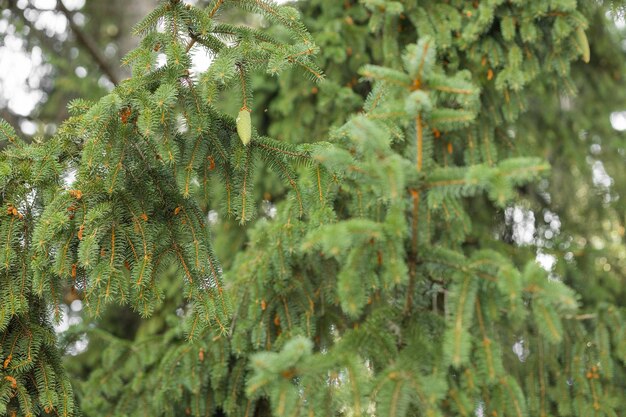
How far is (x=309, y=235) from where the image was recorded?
5.95 feet

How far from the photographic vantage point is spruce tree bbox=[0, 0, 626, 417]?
178 cm

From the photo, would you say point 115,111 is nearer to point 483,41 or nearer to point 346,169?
point 346,169

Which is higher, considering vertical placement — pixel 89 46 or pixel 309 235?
pixel 89 46

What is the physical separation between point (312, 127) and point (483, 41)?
1.24 meters

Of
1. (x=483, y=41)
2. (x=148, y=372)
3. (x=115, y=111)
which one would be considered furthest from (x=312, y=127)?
(x=115, y=111)

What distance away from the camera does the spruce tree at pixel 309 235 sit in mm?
1784

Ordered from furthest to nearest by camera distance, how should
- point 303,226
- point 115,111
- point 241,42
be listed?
point 303,226 → point 241,42 → point 115,111

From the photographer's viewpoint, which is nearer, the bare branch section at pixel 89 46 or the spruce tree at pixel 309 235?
the spruce tree at pixel 309 235

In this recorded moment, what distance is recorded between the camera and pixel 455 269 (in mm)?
1877

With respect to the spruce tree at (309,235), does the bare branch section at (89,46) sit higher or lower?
higher

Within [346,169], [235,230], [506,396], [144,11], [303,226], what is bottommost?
[506,396]

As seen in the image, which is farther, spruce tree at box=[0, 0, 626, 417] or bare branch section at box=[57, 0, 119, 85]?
bare branch section at box=[57, 0, 119, 85]

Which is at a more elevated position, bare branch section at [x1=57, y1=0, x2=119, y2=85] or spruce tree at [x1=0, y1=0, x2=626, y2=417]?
bare branch section at [x1=57, y1=0, x2=119, y2=85]

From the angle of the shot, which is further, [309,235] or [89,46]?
[89,46]
